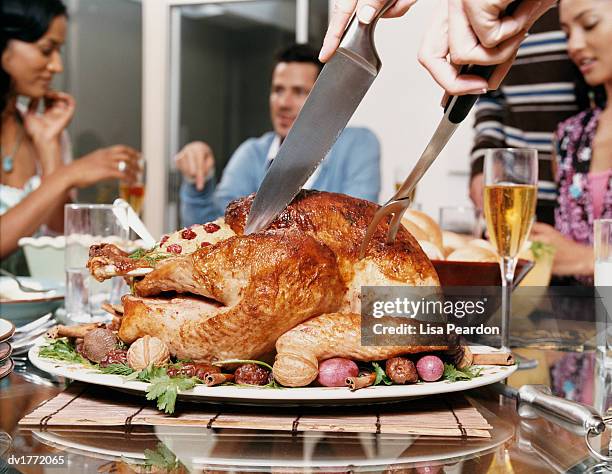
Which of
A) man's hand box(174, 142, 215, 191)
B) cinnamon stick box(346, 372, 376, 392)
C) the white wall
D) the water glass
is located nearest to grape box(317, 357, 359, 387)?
cinnamon stick box(346, 372, 376, 392)

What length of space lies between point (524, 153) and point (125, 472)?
0.89 meters

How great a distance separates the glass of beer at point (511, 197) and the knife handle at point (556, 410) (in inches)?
15.6

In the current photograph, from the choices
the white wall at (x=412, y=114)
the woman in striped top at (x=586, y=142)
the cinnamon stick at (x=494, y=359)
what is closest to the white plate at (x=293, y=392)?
the cinnamon stick at (x=494, y=359)

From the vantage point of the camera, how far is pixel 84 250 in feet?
4.67

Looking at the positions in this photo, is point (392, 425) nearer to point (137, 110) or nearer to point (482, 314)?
point (482, 314)

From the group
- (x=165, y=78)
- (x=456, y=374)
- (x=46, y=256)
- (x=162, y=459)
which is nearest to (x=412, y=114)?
(x=165, y=78)

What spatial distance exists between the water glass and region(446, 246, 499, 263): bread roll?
186mm

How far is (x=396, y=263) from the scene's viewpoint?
965 millimetres

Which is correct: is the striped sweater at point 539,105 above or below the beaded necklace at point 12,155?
above

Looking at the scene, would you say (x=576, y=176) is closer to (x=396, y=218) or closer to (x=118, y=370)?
(x=396, y=218)

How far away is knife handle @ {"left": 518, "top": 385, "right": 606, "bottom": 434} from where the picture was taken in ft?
2.51

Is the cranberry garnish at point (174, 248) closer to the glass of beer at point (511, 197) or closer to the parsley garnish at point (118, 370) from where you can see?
the parsley garnish at point (118, 370)

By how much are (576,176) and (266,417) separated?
2.64 meters

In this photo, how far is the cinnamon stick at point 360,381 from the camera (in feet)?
2.75
